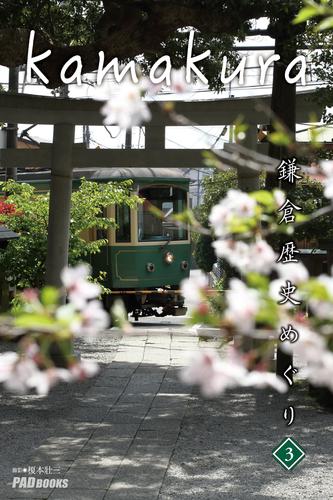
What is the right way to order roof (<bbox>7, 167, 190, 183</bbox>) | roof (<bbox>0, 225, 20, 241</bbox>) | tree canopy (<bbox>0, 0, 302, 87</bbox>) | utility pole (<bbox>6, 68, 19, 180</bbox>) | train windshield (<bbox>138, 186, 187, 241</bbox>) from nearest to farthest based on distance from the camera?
tree canopy (<bbox>0, 0, 302, 87</bbox>) < roof (<bbox>0, 225, 20, 241</bbox>) < utility pole (<bbox>6, 68, 19, 180</bbox>) < roof (<bbox>7, 167, 190, 183</bbox>) < train windshield (<bbox>138, 186, 187, 241</bbox>)

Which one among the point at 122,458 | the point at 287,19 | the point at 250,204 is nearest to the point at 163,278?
the point at 287,19

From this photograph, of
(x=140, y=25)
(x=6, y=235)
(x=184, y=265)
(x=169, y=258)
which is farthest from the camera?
(x=184, y=265)

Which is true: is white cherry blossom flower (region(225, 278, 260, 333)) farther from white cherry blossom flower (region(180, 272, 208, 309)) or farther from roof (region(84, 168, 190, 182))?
roof (region(84, 168, 190, 182))

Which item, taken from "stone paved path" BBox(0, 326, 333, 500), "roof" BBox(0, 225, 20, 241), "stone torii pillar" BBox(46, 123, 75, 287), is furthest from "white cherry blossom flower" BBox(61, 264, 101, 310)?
"stone torii pillar" BBox(46, 123, 75, 287)

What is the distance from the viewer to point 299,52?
9789 millimetres

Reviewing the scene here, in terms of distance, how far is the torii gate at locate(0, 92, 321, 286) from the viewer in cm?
1120

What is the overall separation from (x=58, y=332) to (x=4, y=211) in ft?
46.6

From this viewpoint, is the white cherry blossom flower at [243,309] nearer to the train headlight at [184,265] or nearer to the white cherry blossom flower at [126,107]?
the white cherry blossom flower at [126,107]

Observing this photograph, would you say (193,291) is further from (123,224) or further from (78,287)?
(123,224)

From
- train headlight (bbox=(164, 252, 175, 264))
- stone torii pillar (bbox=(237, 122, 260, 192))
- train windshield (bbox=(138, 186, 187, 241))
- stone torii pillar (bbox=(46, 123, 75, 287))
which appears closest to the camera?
stone torii pillar (bbox=(237, 122, 260, 192))

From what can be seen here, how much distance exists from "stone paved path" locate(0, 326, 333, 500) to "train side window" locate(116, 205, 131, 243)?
6916 mm

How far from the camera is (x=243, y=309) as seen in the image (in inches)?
55.4

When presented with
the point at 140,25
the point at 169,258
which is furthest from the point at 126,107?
the point at 169,258

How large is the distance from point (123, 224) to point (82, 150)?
271 inches
